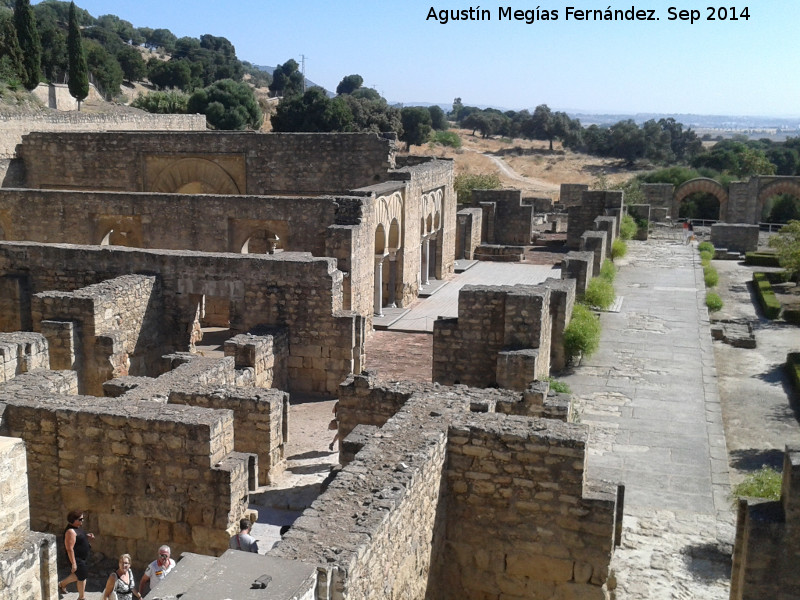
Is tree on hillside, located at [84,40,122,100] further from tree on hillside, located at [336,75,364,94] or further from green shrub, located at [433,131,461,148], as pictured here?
tree on hillside, located at [336,75,364,94]

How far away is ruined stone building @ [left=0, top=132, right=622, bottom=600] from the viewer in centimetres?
597

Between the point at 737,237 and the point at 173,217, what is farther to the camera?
the point at 737,237

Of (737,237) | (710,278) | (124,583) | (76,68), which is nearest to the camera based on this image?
(124,583)

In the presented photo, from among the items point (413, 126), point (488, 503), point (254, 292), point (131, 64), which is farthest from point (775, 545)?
point (131, 64)

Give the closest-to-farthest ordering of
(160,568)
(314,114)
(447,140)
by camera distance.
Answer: (160,568)
(314,114)
(447,140)

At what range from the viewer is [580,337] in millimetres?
14477

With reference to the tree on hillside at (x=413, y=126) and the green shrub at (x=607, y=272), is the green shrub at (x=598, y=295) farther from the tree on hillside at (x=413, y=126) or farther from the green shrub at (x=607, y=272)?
the tree on hillside at (x=413, y=126)

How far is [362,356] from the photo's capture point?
14.1 m

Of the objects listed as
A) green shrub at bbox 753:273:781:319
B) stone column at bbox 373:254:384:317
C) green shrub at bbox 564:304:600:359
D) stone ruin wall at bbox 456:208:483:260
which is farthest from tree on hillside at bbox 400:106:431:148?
green shrub at bbox 564:304:600:359

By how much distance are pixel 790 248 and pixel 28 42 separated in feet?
118

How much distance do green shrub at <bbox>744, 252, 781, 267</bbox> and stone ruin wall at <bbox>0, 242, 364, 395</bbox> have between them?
2125 cm

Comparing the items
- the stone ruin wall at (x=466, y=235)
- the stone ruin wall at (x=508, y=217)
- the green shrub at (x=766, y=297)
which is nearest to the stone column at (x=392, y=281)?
the stone ruin wall at (x=466, y=235)

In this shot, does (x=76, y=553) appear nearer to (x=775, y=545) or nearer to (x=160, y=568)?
(x=160, y=568)

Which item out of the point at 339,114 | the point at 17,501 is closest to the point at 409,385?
the point at 17,501
